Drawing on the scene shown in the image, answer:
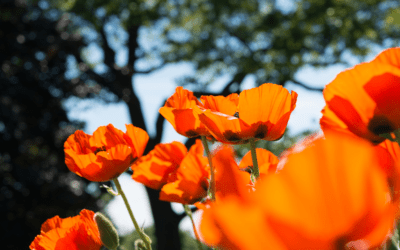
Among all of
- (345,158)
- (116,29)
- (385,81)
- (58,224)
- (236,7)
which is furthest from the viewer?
(116,29)

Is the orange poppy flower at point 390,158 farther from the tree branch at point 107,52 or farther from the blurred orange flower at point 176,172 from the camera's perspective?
the tree branch at point 107,52

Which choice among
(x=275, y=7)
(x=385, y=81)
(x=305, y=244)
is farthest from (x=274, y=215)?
(x=275, y=7)

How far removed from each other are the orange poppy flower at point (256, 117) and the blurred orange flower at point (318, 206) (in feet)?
0.78

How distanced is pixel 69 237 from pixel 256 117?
34 cm

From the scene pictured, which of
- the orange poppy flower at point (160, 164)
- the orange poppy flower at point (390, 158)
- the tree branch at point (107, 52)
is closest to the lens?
the orange poppy flower at point (390, 158)

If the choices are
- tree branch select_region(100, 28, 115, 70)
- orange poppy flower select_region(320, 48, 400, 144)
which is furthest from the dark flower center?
tree branch select_region(100, 28, 115, 70)

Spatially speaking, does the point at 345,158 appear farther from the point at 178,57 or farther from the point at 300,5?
the point at 178,57

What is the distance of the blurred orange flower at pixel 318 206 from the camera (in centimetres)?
18

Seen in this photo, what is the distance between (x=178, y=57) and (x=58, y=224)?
7106 mm

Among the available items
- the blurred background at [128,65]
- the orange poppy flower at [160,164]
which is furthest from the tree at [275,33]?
the orange poppy flower at [160,164]

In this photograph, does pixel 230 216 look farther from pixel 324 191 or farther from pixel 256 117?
pixel 256 117

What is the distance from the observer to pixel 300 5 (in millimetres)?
6230

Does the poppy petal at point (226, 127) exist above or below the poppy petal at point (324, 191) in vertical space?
below

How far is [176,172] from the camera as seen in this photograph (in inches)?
24.2
